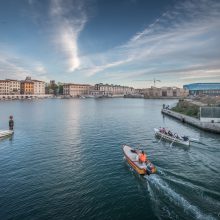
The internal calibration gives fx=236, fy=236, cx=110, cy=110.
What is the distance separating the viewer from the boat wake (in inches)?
698

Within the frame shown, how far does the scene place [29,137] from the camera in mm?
46094

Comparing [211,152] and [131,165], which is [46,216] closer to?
[131,165]

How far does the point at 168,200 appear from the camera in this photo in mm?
19828

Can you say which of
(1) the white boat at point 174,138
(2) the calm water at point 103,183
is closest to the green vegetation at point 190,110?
(1) the white boat at point 174,138

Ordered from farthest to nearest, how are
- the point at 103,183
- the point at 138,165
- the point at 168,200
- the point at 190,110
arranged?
the point at 190,110 → the point at 138,165 → the point at 103,183 → the point at 168,200

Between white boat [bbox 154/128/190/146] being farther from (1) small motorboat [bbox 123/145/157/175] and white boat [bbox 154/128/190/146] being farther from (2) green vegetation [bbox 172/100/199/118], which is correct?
(2) green vegetation [bbox 172/100/199/118]

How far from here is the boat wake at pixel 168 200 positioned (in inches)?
698

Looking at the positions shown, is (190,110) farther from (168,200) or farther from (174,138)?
(168,200)

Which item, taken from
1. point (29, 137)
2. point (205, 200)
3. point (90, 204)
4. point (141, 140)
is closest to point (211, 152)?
point (141, 140)

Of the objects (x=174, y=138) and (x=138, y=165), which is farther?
(x=174, y=138)

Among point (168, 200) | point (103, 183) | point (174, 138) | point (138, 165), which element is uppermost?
→ point (174, 138)

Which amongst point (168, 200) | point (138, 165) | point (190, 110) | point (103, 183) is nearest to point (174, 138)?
point (138, 165)

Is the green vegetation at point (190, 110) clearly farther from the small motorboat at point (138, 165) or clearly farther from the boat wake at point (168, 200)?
the boat wake at point (168, 200)

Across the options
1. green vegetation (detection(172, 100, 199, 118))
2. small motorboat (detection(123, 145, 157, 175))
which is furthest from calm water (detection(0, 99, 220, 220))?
green vegetation (detection(172, 100, 199, 118))
